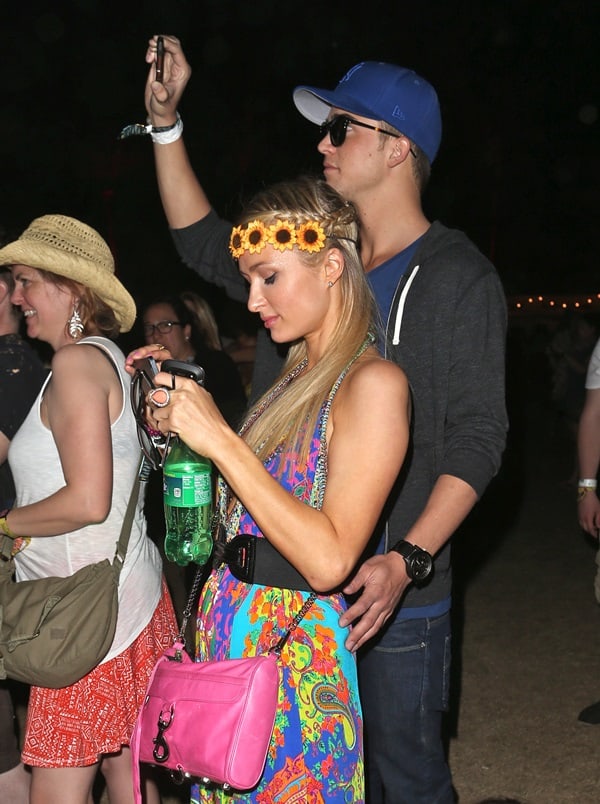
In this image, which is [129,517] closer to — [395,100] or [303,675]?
[303,675]

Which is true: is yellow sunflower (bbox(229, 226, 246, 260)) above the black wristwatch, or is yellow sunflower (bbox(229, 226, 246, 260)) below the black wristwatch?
above

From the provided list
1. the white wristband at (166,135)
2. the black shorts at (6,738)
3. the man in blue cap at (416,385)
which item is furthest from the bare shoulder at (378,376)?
the black shorts at (6,738)

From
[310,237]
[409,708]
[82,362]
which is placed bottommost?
[409,708]

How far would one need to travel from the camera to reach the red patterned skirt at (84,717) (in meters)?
2.72

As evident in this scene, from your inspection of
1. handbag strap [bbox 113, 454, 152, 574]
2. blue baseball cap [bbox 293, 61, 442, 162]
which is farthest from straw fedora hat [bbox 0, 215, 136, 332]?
blue baseball cap [bbox 293, 61, 442, 162]

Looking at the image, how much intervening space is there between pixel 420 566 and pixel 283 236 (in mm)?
887

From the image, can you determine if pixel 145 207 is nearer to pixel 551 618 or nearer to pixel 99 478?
pixel 551 618

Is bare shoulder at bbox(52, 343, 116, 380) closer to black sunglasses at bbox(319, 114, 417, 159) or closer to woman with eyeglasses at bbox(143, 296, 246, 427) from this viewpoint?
black sunglasses at bbox(319, 114, 417, 159)

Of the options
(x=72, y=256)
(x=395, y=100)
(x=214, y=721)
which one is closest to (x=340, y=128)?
(x=395, y=100)

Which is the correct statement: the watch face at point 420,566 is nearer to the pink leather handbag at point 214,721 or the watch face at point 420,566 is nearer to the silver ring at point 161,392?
the pink leather handbag at point 214,721

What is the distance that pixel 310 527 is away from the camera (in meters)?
1.83

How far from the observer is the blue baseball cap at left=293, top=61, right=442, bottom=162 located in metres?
2.72

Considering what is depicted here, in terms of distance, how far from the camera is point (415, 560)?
86.4 inches

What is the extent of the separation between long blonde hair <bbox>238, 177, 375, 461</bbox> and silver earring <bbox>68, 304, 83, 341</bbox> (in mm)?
1041
